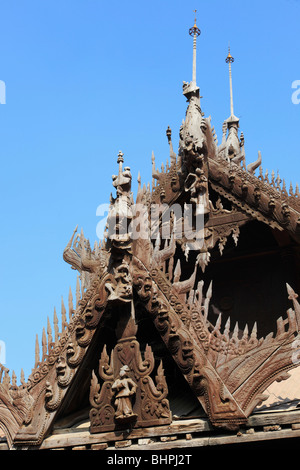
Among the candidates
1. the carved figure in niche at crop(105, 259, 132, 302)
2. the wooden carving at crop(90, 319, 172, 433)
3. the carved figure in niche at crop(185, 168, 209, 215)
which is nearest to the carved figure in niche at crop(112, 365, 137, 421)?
the wooden carving at crop(90, 319, 172, 433)

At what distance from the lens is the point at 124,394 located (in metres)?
8.30

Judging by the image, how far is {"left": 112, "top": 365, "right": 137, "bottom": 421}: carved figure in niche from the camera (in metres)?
8.23

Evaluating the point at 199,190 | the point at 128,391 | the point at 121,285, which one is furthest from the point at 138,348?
the point at 199,190

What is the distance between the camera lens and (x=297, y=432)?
7355 millimetres

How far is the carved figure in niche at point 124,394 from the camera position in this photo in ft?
27.0

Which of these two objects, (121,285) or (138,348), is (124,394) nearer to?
(138,348)

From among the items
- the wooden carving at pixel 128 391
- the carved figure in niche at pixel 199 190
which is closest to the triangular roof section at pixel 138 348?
the wooden carving at pixel 128 391

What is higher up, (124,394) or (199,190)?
(199,190)

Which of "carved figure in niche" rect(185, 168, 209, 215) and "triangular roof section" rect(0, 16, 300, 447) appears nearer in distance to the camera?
"triangular roof section" rect(0, 16, 300, 447)

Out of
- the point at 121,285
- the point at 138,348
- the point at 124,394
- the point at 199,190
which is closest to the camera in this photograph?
the point at 124,394

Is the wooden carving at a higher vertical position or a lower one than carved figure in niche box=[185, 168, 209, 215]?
lower

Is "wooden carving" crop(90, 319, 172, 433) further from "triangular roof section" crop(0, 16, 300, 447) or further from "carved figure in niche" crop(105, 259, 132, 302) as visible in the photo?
"carved figure in niche" crop(105, 259, 132, 302)

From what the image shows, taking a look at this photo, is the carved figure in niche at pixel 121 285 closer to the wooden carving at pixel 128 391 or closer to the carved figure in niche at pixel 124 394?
the wooden carving at pixel 128 391

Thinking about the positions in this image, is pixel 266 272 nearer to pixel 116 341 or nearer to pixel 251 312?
pixel 251 312
